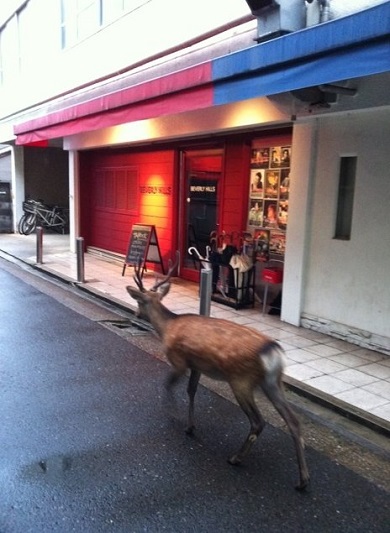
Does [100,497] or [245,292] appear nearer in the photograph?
[100,497]

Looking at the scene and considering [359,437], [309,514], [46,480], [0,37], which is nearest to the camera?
[309,514]

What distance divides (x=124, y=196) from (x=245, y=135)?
4.65 m

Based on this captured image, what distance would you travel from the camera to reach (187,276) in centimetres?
973

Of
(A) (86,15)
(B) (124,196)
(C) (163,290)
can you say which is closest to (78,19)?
(A) (86,15)

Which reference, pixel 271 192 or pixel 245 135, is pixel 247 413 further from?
pixel 245 135

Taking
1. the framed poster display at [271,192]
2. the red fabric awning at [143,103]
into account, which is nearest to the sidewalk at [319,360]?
the framed poster display at [271,192]

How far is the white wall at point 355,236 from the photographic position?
17.8 feet

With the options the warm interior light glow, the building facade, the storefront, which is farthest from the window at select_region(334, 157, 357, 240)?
the warm interior light glow

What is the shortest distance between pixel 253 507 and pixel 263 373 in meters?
0.79

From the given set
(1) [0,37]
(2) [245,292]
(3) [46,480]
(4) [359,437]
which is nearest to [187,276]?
(2) [245,292]

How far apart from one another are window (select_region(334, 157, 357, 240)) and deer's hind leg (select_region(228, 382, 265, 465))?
3306mm

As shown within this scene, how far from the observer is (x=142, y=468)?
3219mm

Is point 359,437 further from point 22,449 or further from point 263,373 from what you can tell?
point 22,449

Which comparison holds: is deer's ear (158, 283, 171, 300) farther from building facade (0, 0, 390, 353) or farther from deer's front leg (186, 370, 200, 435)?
building facade (0, 0, 390, 353)
